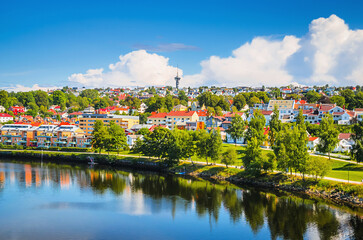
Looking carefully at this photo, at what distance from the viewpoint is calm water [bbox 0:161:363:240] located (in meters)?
26.2

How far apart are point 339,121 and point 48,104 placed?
400 feet

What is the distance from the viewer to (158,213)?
31.0 metres

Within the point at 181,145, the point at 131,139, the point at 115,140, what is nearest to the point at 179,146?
the point at 181,145

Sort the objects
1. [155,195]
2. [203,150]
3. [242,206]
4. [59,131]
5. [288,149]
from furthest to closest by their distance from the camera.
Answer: [59,131]
[203,150]
[288,149]
[155,195]
[242,206]

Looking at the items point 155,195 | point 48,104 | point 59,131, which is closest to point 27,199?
point 155,195

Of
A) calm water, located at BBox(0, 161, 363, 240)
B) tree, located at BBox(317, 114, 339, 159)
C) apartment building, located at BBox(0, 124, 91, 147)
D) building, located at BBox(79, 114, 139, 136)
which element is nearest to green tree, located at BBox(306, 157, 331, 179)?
calm water, located at BBox(0, 161, 363, 240)

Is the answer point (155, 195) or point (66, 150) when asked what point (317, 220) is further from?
point (66, 150)

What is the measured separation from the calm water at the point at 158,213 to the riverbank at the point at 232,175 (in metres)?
3.09

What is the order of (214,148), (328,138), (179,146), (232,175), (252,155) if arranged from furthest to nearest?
(179,146), (214,148), (232,175), (328,138), (252,155)

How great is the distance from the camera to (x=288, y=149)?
40750 mm

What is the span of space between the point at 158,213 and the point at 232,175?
675 inches

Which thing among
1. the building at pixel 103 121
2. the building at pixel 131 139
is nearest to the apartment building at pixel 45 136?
the building at pixel 131 139

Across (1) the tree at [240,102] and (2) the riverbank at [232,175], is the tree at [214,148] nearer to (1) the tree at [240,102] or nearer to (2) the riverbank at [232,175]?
(2) the riverbank at [232,175]

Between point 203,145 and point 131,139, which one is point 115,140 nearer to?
point 131,139
